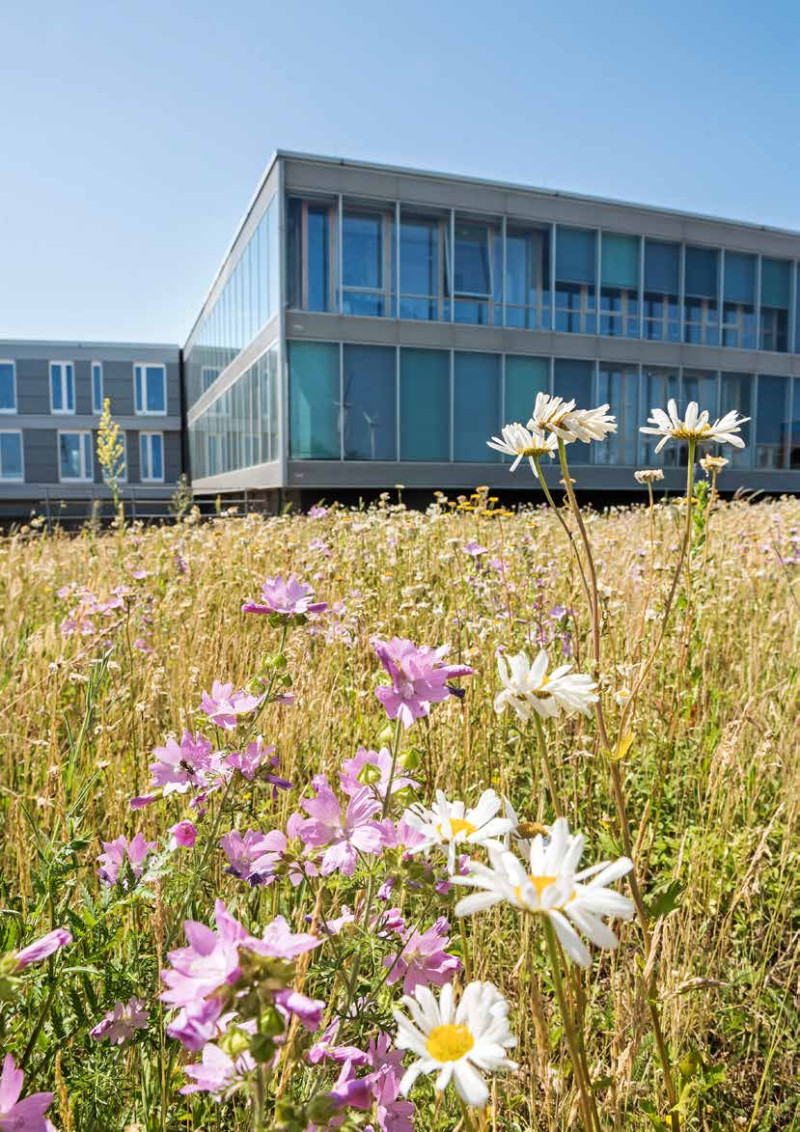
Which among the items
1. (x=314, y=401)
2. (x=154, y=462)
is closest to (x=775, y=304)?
(x=314, y=401)

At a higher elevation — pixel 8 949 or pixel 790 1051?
pixel 8 949

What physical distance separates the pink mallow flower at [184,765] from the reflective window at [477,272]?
56.5 ft

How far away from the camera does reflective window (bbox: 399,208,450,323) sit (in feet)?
56.4

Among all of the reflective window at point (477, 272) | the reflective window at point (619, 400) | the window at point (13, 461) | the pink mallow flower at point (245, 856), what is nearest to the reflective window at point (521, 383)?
the reflective window at point (477, 272)

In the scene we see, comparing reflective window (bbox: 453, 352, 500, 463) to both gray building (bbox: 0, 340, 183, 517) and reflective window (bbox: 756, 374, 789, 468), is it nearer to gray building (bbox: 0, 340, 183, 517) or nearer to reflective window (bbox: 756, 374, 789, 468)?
reflective window (bbox: 756, 374, 789, 468)

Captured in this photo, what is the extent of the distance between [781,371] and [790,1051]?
876 inches

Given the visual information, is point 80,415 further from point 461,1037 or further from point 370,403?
point 461,1037

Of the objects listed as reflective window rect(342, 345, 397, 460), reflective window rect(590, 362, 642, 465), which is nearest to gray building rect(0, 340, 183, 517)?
reflective window rect(342, 345, 397, 460)

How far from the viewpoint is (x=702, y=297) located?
20.4 metres

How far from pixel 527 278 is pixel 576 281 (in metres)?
1.30

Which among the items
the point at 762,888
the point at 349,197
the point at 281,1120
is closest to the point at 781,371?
the point at 349,197

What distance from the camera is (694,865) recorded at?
1814 millimetres

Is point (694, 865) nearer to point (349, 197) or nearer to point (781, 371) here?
point (349, 197)

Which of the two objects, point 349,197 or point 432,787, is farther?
point 349,197
